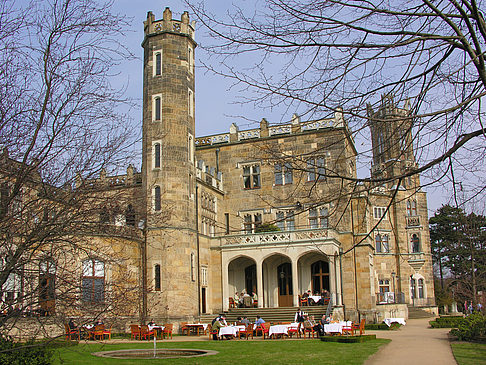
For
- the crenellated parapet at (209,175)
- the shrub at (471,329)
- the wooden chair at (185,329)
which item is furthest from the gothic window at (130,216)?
the crenellated parapet at (209,175)

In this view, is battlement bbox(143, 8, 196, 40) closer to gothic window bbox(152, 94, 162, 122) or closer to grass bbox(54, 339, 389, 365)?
gothic window bbox(152, 94, 162, 122)

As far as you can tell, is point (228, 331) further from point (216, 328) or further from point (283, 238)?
point (283, 238)

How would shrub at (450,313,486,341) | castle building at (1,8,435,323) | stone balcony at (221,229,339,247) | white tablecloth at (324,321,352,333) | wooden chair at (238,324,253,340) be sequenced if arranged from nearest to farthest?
shrub at (450,313,486,341) < white tablecloth at (324,321,352,333) < wooden chair at (238,324,253,340) < castle building at (1,8,435,323) < stone balcony at (221,229,339,247)

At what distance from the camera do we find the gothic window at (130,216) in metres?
8.52

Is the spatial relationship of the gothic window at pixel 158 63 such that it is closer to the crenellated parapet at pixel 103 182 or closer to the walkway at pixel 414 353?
the walkway at pixel 414 353

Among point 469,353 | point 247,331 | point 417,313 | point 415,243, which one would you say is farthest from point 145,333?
point 415,243

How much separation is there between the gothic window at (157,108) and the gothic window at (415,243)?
3023 centimetres

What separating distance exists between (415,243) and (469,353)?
35.9 meters

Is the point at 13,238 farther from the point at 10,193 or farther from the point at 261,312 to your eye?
the point at 261,312

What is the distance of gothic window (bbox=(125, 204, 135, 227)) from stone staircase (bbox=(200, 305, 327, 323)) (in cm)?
2197

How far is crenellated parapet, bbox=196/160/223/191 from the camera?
33.5 meters

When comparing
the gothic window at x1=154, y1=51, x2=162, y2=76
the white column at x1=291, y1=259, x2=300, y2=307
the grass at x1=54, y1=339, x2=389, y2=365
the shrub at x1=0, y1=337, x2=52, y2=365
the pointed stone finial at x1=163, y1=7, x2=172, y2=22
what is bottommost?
the grass at x1=54, y1=339, x2=389, y2=365

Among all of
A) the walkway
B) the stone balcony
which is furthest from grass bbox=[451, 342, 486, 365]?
the stone balcony

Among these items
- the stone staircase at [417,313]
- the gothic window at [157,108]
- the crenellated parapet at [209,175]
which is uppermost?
the gothic window at [157,108]
